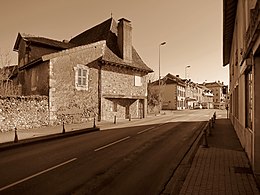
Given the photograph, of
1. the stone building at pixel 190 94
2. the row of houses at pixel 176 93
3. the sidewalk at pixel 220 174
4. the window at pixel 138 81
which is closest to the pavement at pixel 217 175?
the sidewalk at pixel 220 174

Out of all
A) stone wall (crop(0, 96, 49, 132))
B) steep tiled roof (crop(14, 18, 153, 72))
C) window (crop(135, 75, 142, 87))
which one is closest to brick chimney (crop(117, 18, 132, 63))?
steep tiled roof (crop(14, 18, 153, 72))

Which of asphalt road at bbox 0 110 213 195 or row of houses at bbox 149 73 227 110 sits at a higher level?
row of houses at bbox 149 73 227 110

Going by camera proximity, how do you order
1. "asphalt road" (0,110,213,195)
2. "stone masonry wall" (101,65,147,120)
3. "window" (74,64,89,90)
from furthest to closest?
"stone masonry wall" (101,65,147,120), "window" (74,64,89,90), "asphalt road" (0,110,213,195)

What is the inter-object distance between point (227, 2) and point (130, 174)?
443 inches

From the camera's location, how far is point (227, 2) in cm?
1302

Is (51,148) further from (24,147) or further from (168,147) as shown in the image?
(168,147)

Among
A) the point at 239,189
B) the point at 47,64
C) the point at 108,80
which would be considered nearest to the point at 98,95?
the point at 108,80

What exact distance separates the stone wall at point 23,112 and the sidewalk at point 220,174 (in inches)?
541

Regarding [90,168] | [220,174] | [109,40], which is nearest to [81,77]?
[109,40]

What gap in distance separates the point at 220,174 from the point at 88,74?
1909 cm

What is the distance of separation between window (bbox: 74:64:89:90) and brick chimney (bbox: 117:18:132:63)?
641 centimetres

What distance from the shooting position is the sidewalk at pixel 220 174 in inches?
205

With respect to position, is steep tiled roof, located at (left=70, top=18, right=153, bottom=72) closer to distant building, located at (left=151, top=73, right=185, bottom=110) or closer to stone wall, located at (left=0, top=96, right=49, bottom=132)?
stone wall, located at (left=0, top=96, right=49, bottom=132)

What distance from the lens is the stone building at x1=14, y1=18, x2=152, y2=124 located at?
2081 centimetres
